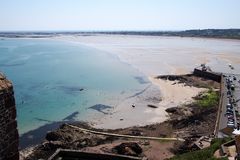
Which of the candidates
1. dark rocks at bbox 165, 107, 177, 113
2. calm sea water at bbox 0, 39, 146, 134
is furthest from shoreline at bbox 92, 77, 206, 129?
calm sea water at bbox 0, 39, 146, 134

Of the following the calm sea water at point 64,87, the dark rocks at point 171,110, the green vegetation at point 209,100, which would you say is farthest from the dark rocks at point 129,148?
the green vegetation at point 209,100

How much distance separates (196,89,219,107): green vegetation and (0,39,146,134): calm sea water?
34.4ft

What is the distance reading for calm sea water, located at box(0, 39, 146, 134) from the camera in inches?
1630

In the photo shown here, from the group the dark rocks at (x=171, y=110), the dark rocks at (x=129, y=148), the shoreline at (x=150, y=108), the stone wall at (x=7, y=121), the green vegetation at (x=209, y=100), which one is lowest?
the shoreline at (x=150, y=108)

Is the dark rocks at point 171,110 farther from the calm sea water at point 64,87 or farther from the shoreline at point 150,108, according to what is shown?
the calm sea water at point 64,87

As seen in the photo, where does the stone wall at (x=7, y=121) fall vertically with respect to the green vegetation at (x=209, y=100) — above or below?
above

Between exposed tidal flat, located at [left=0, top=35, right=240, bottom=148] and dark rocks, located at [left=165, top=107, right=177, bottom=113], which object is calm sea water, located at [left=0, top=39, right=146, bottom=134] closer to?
exposed tidal flat, located at [left=0, top=35, right=240, bottom=148]

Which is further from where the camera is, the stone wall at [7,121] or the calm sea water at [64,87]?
the calm sea water at [64,87]

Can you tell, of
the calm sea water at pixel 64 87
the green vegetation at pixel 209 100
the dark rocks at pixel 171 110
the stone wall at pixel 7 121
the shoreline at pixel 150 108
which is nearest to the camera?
the stone wall at pixel 7 121

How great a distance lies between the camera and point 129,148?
28.4m

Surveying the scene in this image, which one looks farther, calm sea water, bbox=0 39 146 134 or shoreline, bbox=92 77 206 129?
calm sea water, bbox=0 39 146 134

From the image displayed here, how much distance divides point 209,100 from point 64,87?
23298 millimetres

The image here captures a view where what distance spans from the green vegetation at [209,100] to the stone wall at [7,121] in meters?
39.4

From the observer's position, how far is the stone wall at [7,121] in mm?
6677
